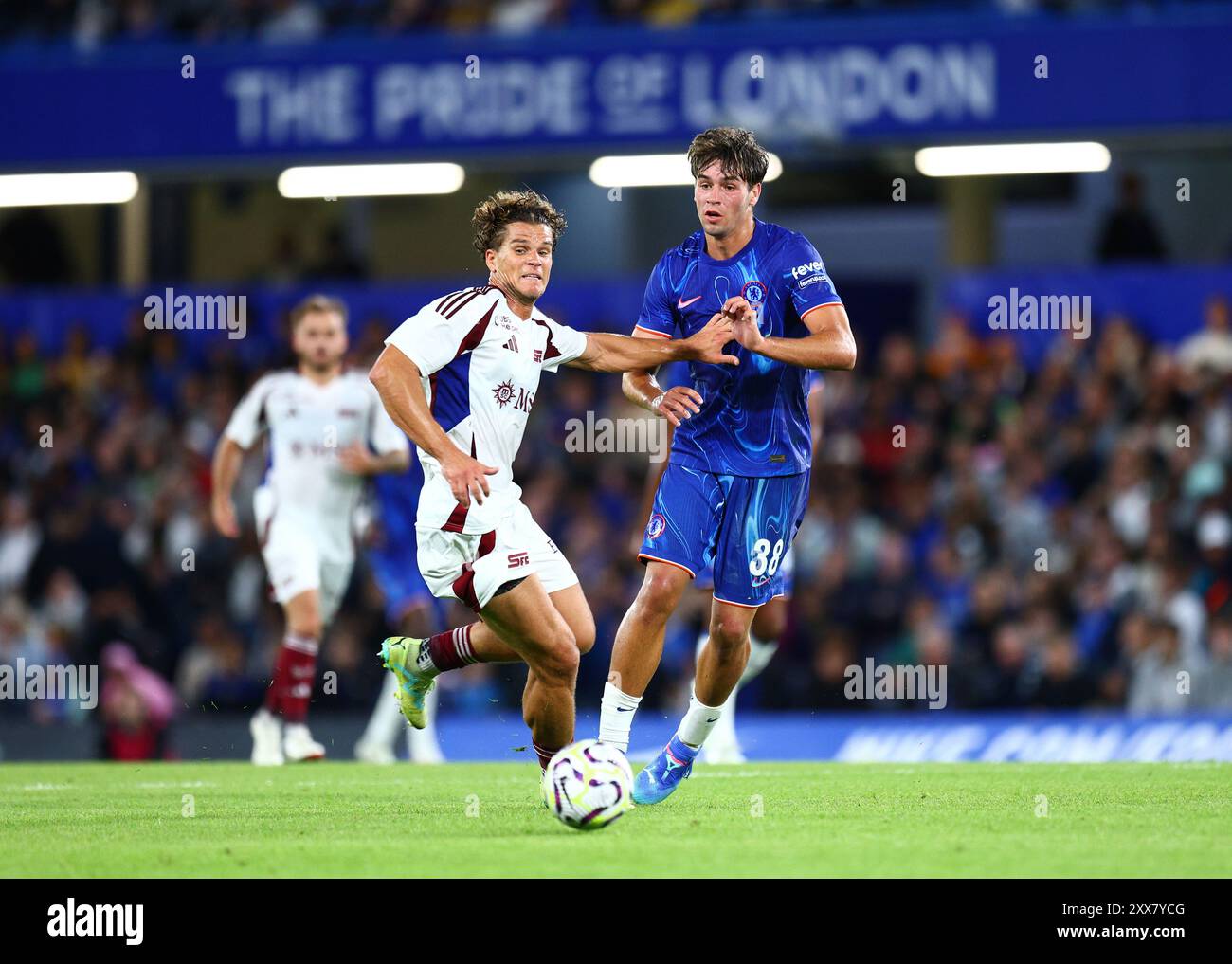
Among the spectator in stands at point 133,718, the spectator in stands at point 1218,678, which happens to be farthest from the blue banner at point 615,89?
the spectator in stands at point 133,718

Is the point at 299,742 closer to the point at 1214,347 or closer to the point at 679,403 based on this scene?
the point at 679,403

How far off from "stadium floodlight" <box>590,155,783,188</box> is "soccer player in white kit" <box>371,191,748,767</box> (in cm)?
1061

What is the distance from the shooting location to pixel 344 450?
12047 millimetres

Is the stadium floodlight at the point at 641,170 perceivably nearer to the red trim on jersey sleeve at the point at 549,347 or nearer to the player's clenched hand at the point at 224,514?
the player's clenched hand at the point at 224,514

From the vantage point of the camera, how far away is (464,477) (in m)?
7.73

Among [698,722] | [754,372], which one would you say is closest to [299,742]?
[698,722]

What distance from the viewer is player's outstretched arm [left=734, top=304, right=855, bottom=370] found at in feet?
26.1

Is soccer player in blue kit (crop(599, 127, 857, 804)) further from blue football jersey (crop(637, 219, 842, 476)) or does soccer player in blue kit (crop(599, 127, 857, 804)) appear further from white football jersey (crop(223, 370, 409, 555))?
white football jersey (crop(223, 370, 409, 555))

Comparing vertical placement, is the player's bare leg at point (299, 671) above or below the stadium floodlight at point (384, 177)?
below

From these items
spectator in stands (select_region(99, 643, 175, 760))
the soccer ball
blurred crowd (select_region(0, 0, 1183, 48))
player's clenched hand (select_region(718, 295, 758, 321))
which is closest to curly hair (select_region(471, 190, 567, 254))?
player's clenched hand (select_region(718, 295, 758, 321))

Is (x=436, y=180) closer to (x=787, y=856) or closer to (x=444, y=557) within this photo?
(x=444, y=557)

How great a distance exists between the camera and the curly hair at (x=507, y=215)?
8336 millimetres

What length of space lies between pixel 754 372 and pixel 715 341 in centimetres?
35

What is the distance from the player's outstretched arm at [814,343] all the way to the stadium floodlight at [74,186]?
44.2ft
